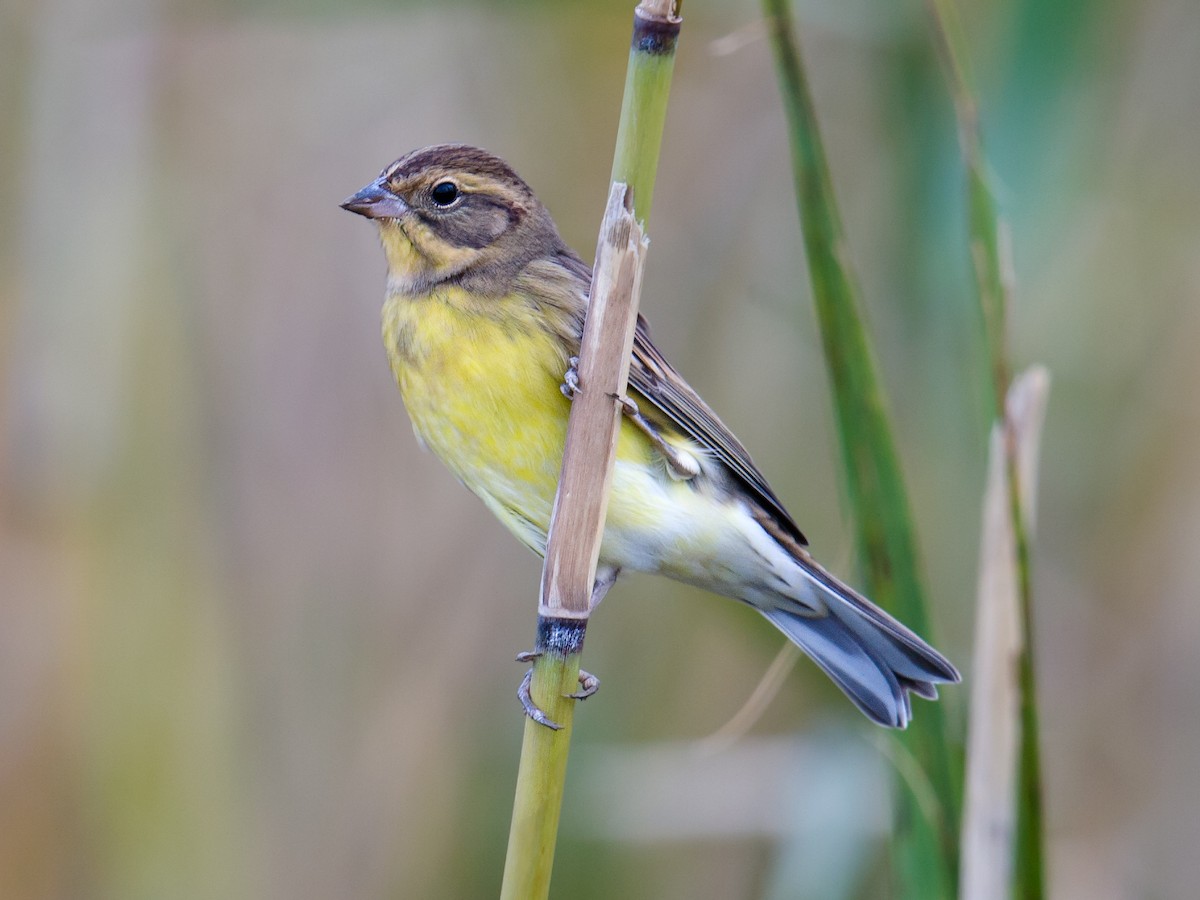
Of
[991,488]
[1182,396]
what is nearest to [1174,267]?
[1182,396]

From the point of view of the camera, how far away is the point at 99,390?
3094 millimetres

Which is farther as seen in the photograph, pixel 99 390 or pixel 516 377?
pixel 99 390

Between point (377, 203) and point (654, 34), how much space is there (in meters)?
1.15

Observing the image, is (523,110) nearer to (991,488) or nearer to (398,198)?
(398,198)

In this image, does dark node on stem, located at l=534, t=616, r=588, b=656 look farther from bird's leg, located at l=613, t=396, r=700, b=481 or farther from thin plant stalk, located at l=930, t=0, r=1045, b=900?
bird's leg, located at l=613, t=396, r=700, b=481

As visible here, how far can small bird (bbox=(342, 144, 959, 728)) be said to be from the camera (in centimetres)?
242

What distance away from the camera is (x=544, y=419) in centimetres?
Answer: 241

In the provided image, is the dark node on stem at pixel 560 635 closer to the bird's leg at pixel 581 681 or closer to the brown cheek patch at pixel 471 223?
the bird's leg at pixel 581 681

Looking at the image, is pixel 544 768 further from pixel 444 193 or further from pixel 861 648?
pixel 444 193

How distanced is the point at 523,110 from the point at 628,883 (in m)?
2.09

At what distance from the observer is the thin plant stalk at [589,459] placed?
151 centimetres

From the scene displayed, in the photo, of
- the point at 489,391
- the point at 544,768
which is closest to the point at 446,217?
the point at 489,391

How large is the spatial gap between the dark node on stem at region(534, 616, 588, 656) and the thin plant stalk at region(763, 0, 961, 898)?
428 mm

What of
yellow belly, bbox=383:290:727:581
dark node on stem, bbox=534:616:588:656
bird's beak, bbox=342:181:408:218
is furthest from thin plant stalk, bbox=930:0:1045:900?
bird's beak, bbox=342:181:408:218
